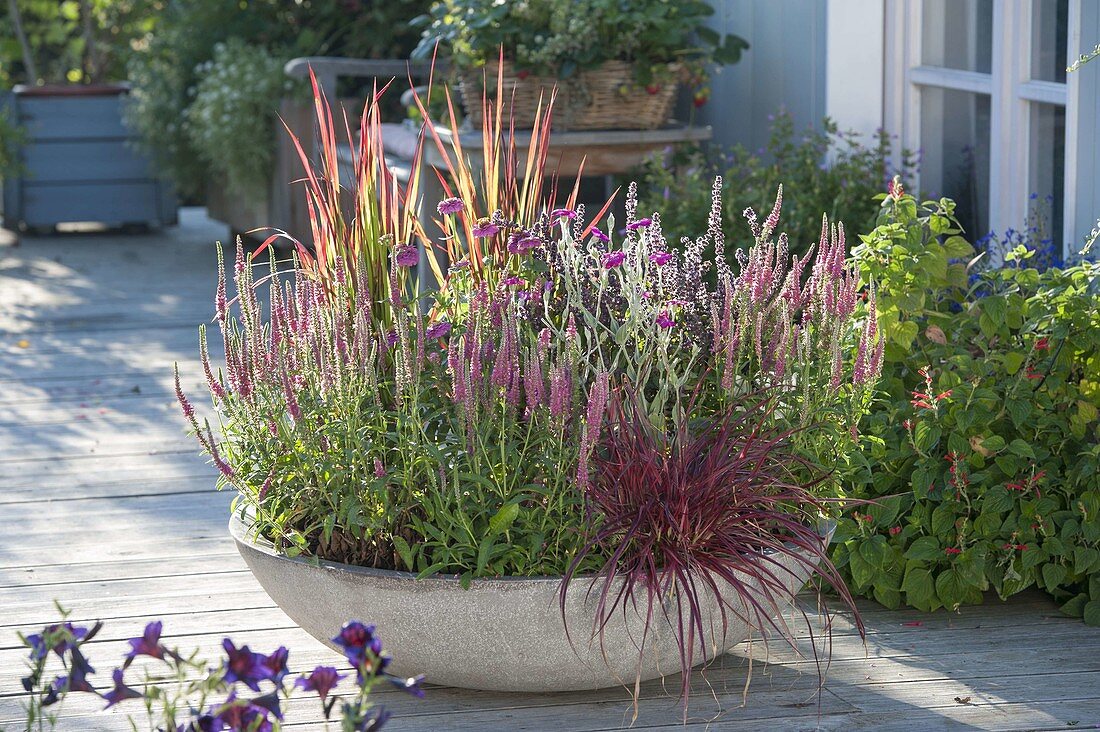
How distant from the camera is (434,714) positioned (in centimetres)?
209

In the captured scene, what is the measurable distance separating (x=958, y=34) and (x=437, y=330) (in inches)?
74.5

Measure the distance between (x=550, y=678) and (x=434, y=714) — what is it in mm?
195

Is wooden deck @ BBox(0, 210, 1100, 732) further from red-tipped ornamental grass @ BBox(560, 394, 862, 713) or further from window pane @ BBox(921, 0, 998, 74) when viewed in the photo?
window pane @ BBox(921, 0, 998, 74)

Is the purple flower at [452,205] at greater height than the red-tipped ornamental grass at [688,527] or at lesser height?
greater

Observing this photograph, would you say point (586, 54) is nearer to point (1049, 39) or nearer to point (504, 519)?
point (1049, 39)

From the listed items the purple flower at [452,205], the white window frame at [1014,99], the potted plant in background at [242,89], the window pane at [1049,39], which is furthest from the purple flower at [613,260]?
the potted plant in background at [242,89]

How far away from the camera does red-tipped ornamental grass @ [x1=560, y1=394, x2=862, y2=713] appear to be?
1.94 metres

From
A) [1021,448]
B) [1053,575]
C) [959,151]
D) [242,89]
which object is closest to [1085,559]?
[1053,575]

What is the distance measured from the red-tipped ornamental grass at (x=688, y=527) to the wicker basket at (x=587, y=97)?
2312 mm

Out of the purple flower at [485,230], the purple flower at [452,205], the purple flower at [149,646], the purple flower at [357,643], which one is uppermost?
the purple flower at [452,205]

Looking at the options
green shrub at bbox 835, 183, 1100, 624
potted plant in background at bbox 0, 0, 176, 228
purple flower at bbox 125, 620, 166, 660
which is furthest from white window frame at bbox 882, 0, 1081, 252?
potted plant in background at bbox 0, 0, 176, 228

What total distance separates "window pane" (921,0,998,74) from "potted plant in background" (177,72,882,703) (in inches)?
53.9

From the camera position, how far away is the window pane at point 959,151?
3361 mm

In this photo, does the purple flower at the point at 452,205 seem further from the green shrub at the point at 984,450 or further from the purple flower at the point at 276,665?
the purple flower at the point at 276,665
